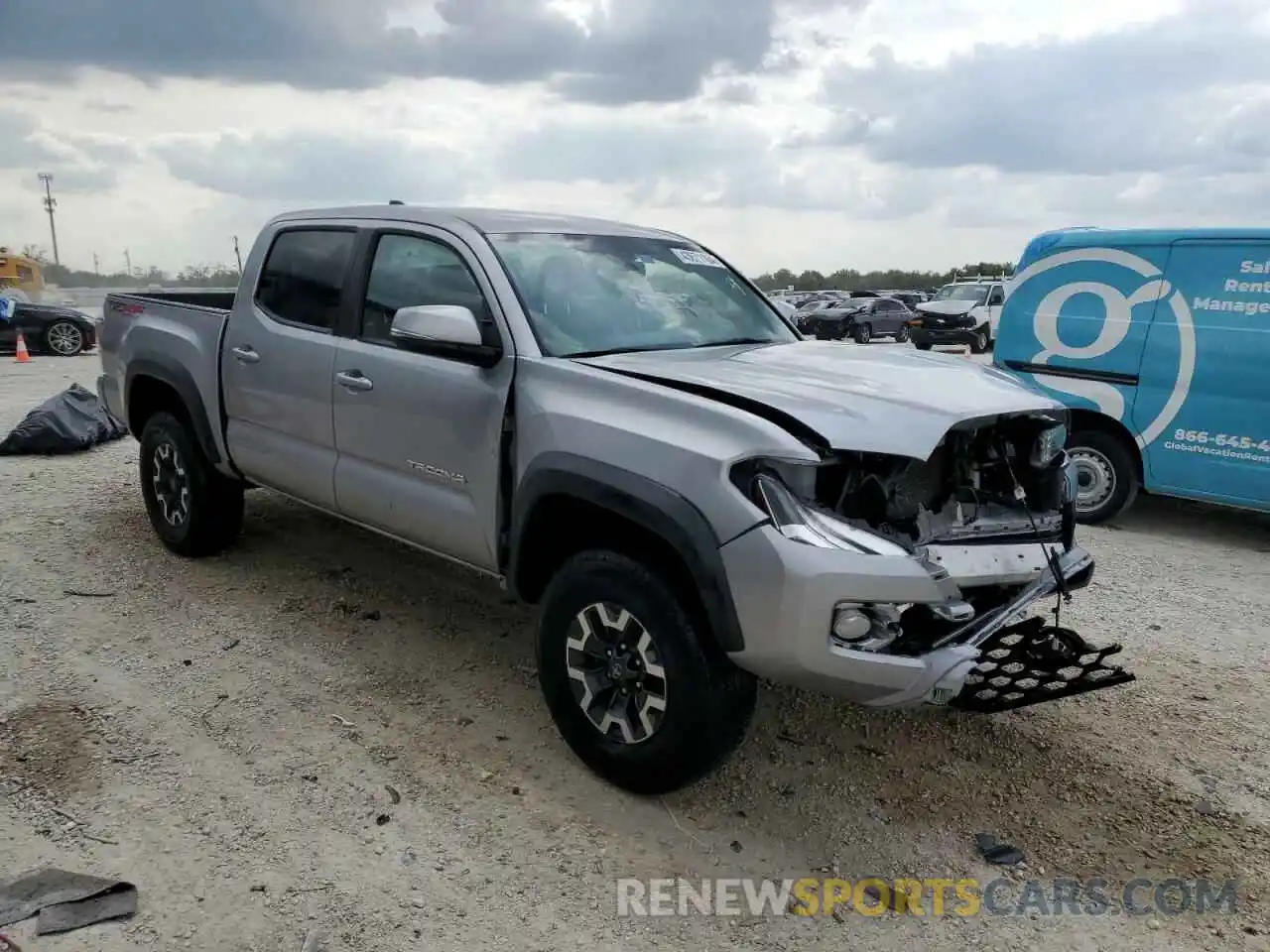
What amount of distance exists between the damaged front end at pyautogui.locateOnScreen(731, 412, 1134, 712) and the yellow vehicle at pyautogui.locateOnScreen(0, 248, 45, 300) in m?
31.3

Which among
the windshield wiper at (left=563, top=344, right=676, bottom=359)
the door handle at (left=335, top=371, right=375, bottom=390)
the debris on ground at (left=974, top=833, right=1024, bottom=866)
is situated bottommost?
the debris on ground at (left=974, top=833, right=1024, bottom=866)

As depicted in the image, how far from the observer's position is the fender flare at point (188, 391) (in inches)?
203

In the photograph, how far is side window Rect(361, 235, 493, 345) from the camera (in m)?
3.90

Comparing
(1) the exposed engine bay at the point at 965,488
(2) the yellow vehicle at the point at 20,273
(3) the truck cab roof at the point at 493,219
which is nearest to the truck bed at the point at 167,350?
(3) the truck cab roof at the point at 493,219

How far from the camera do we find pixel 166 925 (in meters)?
2.67

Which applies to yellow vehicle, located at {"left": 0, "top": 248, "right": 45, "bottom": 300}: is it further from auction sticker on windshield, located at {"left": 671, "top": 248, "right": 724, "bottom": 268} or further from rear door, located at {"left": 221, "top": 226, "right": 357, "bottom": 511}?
auction sticker on windshield, located at {"left": 671, "top": 248, "right": 724, "bottom": 268}

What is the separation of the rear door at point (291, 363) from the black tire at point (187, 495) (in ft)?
A: 1.61

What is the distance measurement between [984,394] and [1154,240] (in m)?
4.27

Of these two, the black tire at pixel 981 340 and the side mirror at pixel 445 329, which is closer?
the side mirror at pixel 445 329

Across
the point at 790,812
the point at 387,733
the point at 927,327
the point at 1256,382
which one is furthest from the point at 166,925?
the point at 927,327

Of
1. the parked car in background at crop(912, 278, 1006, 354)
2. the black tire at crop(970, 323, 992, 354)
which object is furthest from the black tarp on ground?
the black tire at crop(970, 323, 992, 354)

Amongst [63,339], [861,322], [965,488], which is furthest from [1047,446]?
[861,322]

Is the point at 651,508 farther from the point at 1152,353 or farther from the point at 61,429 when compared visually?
the point at 61,429

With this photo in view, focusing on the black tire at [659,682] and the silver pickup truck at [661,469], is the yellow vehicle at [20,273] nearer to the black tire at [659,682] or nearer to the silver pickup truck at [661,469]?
the silver pickup truck at [661,469]
